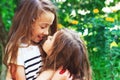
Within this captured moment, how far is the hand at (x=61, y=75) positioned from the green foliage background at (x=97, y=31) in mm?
1260

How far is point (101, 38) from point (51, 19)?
196cm

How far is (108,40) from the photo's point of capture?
468 cm

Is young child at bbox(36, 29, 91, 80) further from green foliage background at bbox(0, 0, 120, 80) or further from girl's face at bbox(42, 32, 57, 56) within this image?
green foliage background at bbox(0, 0, 120, 80)

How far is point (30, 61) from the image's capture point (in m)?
Result: 3.19

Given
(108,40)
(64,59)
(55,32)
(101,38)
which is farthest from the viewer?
(101,38)

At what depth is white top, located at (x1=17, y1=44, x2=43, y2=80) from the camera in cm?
316

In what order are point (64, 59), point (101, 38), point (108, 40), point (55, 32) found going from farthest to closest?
1. point (101, 38)
2. point (108, 40)
3. point (55, 32)
4. point (64, 59)

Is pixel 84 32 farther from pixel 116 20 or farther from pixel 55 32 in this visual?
pixel 55 32

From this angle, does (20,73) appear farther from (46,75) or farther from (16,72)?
(46,75)

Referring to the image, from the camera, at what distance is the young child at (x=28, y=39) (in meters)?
3.15

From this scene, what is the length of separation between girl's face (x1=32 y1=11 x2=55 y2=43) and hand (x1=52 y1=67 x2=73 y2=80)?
280 mm

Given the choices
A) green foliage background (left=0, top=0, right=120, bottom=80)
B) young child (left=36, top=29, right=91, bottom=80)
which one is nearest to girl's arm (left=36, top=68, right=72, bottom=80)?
young child (left=36, top=29, right=91, bottom=80)

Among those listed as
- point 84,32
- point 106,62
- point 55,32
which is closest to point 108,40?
point 106,62

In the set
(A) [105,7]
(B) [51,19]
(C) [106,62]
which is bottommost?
(C) [106,62]
